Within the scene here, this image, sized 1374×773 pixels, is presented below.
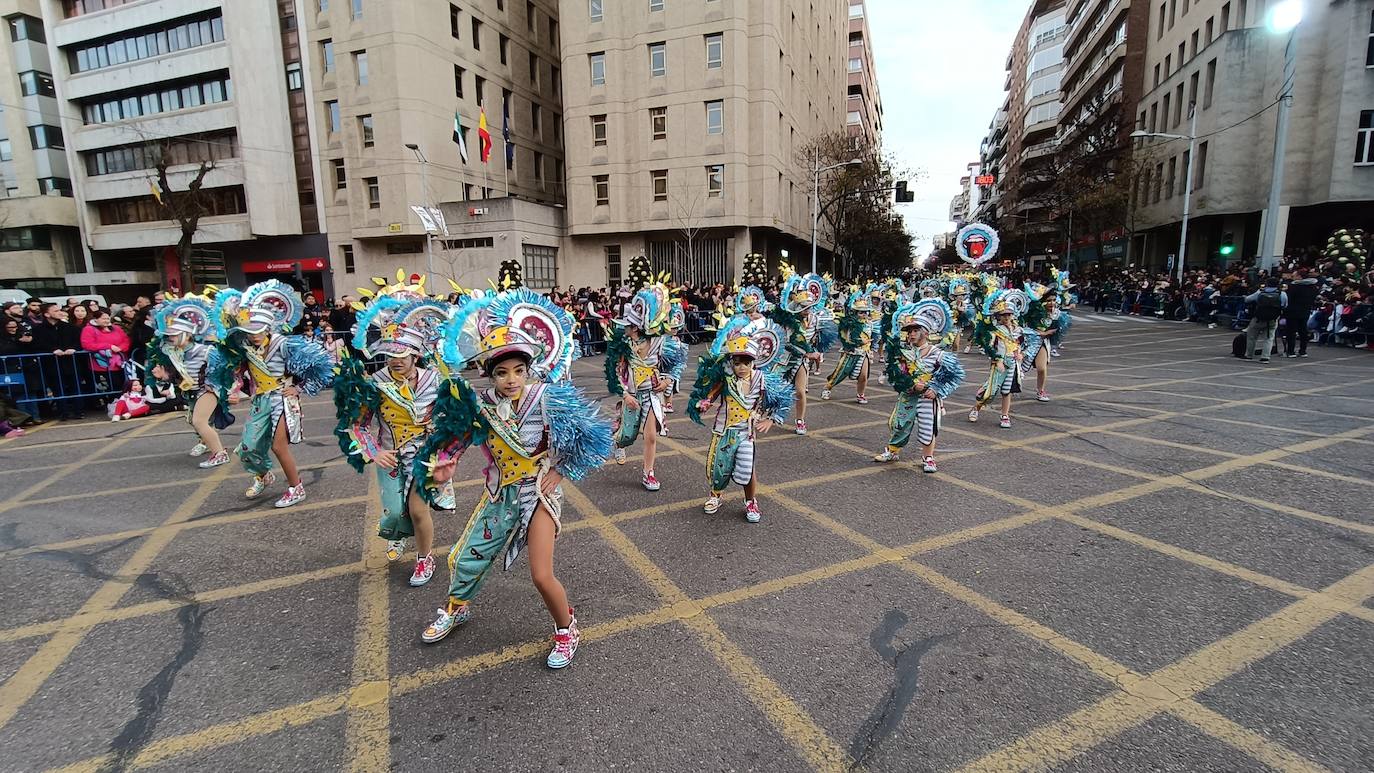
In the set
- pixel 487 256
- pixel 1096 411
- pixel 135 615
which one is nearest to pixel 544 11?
pixel 487 256

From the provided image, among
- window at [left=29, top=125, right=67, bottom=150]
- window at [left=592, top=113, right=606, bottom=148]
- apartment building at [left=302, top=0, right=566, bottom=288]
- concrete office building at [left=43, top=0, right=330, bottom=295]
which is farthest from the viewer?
window at [left=29, top=125, right=67, bottom=150]

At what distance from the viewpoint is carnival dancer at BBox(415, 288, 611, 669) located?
136 inches

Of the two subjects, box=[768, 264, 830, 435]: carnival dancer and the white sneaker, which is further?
box=[768, 264, 830, 435]: carnival dancer

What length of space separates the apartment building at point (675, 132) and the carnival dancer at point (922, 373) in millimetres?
25645

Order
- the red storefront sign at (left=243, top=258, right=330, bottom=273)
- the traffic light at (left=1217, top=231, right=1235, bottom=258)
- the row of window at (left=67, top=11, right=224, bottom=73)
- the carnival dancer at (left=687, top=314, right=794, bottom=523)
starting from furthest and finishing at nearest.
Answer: the red storefront sign at (left=243, top=258, right=330, bottom=273) → the row of window at (left=67, top=11, right=224, bottom=73) → the traffic light at (left=1217, top=231, right=1235, bottom=258) → the carnival dancer at (left=687, top=314, right=794, bottom=523)

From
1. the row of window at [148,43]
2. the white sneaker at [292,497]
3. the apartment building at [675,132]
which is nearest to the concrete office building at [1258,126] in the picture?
the apartment building at [675,132]

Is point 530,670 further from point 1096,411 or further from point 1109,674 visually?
point 1096,411

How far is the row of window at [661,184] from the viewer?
32344 millimetres

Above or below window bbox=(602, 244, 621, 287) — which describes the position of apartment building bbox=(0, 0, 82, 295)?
above

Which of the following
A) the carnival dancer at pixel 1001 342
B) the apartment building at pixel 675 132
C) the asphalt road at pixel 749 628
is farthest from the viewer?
the apartment building at pixel 675 132

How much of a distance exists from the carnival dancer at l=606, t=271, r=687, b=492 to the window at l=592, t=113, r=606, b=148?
29.5 m

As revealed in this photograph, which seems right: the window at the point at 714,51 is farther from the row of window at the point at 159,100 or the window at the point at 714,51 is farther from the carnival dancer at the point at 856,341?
the row of window at the point at 159,100

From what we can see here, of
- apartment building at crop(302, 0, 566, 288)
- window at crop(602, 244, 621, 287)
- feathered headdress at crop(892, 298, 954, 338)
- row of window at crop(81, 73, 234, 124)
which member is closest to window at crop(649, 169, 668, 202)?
window at crop(602, 244, 621, 287)

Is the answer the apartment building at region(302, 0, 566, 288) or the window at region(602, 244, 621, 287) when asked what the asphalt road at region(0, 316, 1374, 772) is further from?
the window at region(602, 244, 621, 287)
